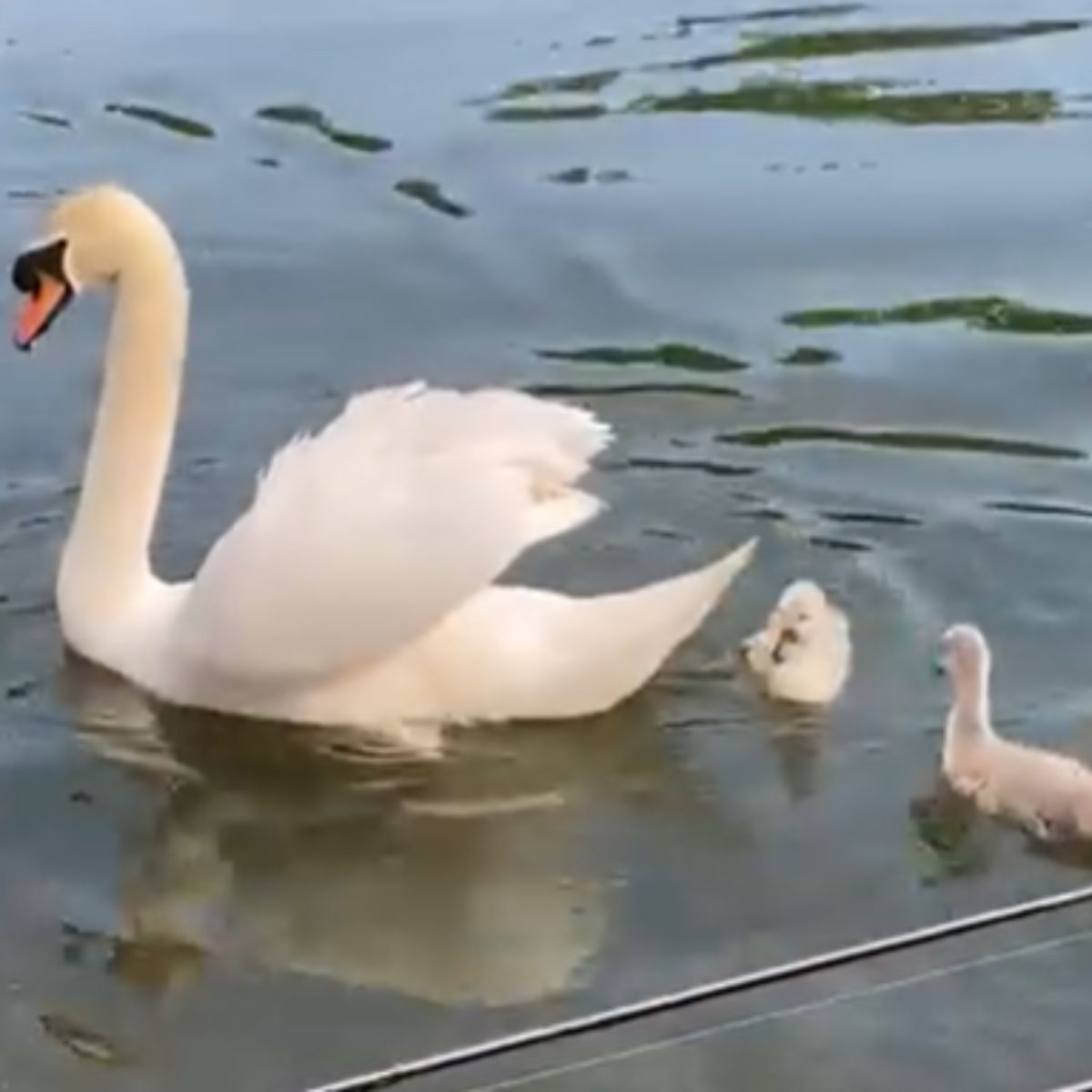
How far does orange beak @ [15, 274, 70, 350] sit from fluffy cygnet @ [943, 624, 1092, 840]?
137 centimetres

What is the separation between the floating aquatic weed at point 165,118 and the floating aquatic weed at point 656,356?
1.63 metres

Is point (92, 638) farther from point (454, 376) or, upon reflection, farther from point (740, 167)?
point (740, 167)

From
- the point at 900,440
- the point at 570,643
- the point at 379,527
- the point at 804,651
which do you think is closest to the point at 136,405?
the point at 379,527

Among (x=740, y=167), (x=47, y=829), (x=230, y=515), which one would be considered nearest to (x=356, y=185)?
(x=740, y=167)

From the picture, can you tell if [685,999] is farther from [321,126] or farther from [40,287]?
[321,126]

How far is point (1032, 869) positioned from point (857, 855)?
20cm

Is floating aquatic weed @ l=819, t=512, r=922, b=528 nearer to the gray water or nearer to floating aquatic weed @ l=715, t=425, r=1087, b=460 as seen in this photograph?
the gray water

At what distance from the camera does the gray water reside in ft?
12.1

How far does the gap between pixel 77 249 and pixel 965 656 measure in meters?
1.41

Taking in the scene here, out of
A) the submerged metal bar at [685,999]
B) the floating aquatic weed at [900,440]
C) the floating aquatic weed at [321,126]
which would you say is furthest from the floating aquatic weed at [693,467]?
the floating aquatic weed at [321,126]

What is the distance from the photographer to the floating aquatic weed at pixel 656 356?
5613mm

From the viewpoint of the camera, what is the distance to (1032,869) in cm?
390

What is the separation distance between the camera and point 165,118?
7180 mm

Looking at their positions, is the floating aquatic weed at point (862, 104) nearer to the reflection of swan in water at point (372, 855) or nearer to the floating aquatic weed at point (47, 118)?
the floating aquatic weed at point (47, 118)
